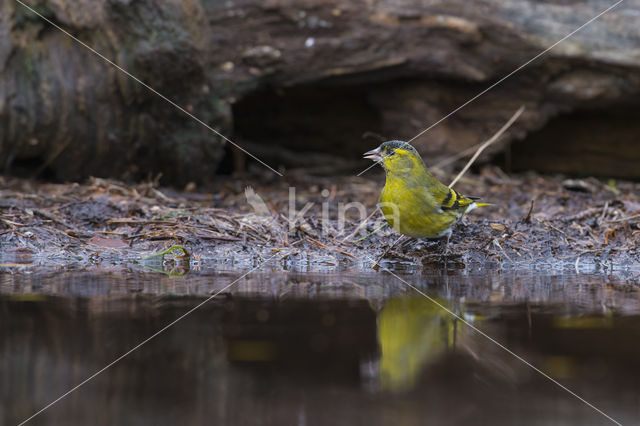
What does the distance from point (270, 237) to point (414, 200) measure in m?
1.23

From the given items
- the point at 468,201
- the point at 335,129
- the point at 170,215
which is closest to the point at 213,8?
the point at 335,129

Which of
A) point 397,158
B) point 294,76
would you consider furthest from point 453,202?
point 294,76

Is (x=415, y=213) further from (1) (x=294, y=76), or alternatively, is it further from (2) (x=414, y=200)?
(1) (x=294, y=76)

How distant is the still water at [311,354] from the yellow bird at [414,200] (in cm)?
105

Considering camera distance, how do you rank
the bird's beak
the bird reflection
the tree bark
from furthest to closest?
the tree bark < the bird's beak < the bird reflection

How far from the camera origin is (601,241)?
5.36m

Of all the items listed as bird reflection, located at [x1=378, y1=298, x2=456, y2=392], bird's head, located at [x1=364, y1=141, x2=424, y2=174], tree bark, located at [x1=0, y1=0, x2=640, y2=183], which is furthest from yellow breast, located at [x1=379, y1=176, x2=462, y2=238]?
tree bark, located at [x1=0, y1=0, x2=640, y2=183]

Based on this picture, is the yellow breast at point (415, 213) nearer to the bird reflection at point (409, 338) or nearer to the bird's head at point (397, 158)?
the bird's head at point (397, 158)

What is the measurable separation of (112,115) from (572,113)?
6416mm

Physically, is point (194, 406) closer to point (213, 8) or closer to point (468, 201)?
point (468, 201)

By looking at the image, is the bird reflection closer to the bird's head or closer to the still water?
the still water

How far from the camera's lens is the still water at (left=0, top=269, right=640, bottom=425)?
2002 millimetres

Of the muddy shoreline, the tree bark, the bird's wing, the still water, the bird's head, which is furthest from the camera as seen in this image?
the tree bark

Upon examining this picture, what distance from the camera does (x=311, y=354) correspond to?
2.53m
